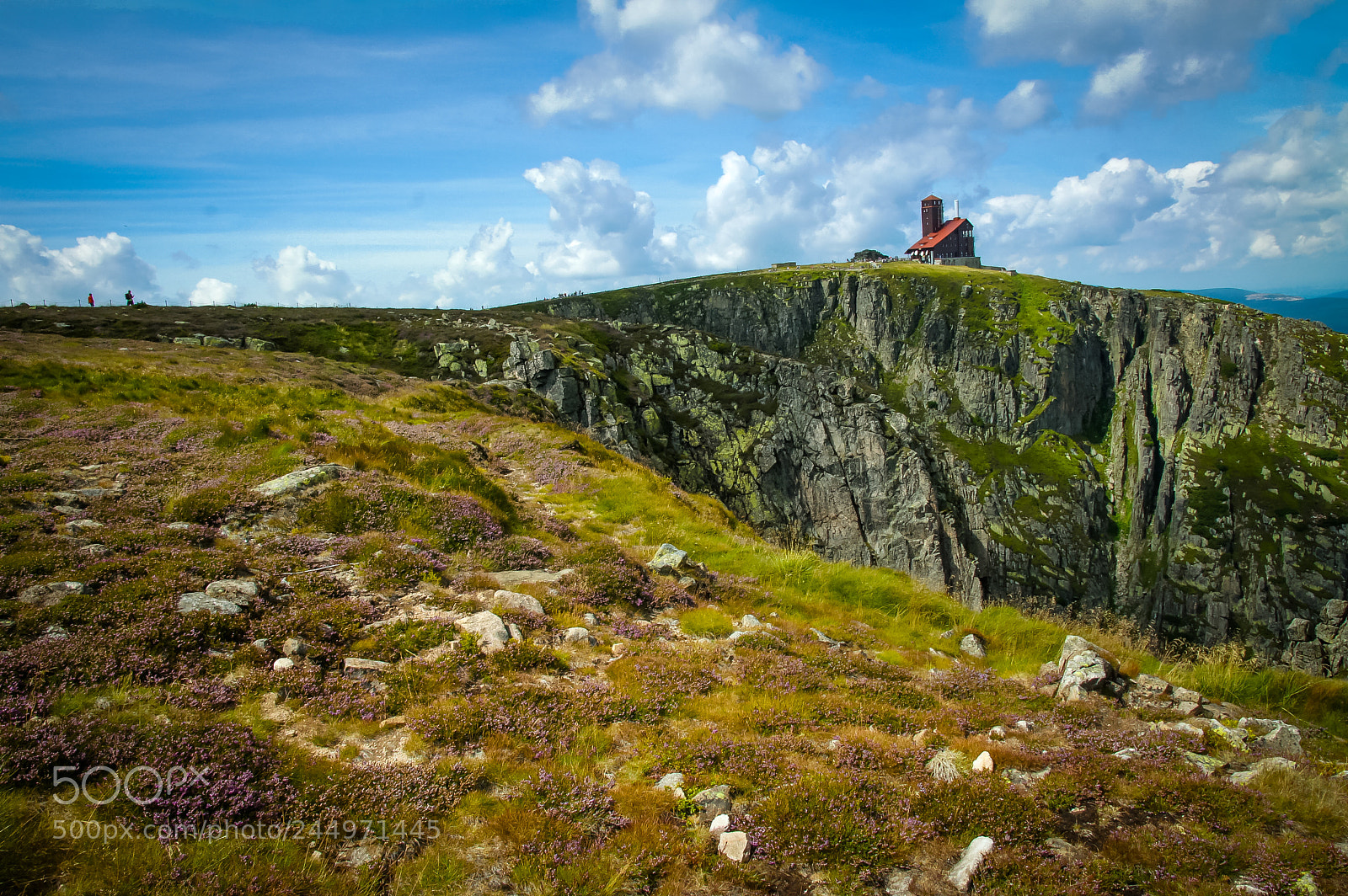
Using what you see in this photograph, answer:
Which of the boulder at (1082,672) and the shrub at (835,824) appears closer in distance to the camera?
the shrub at (835,824)

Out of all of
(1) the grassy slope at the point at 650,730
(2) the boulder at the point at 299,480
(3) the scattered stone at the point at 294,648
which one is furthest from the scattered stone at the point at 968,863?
(2) the boulder at the point at 299,480

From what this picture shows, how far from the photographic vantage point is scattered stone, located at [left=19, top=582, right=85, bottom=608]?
7.41 meters

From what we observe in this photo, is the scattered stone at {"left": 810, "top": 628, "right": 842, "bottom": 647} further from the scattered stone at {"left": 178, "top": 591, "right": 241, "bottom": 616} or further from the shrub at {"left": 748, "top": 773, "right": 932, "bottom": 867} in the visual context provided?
the scattered stone at {"left": 178, "top": 591, "right": 241, "bottom": 616}

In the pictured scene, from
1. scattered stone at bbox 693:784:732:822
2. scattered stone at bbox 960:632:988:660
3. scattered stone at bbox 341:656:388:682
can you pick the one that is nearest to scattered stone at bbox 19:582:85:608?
scattered stone at bbox 341:656:388:682

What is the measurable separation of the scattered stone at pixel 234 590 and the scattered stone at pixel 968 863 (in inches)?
372

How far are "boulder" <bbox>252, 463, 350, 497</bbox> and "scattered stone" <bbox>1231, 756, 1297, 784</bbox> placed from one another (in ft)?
53.5

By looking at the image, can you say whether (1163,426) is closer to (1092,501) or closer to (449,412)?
(1092,501)

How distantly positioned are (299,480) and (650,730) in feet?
34.7

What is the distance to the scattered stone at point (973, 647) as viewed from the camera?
11.5 metres

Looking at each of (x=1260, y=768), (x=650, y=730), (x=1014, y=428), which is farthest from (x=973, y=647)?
(x=1014, y=428)

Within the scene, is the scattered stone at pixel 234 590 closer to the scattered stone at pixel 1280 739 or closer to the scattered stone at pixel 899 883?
the scattered stone at pixel 899 883

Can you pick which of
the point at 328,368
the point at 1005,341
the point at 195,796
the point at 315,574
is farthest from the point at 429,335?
the point at 1005,341

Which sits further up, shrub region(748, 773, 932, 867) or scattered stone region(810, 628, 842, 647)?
shrub region(748, 773, 932, 867)

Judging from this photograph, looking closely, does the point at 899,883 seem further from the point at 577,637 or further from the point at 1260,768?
the point at 577,637
